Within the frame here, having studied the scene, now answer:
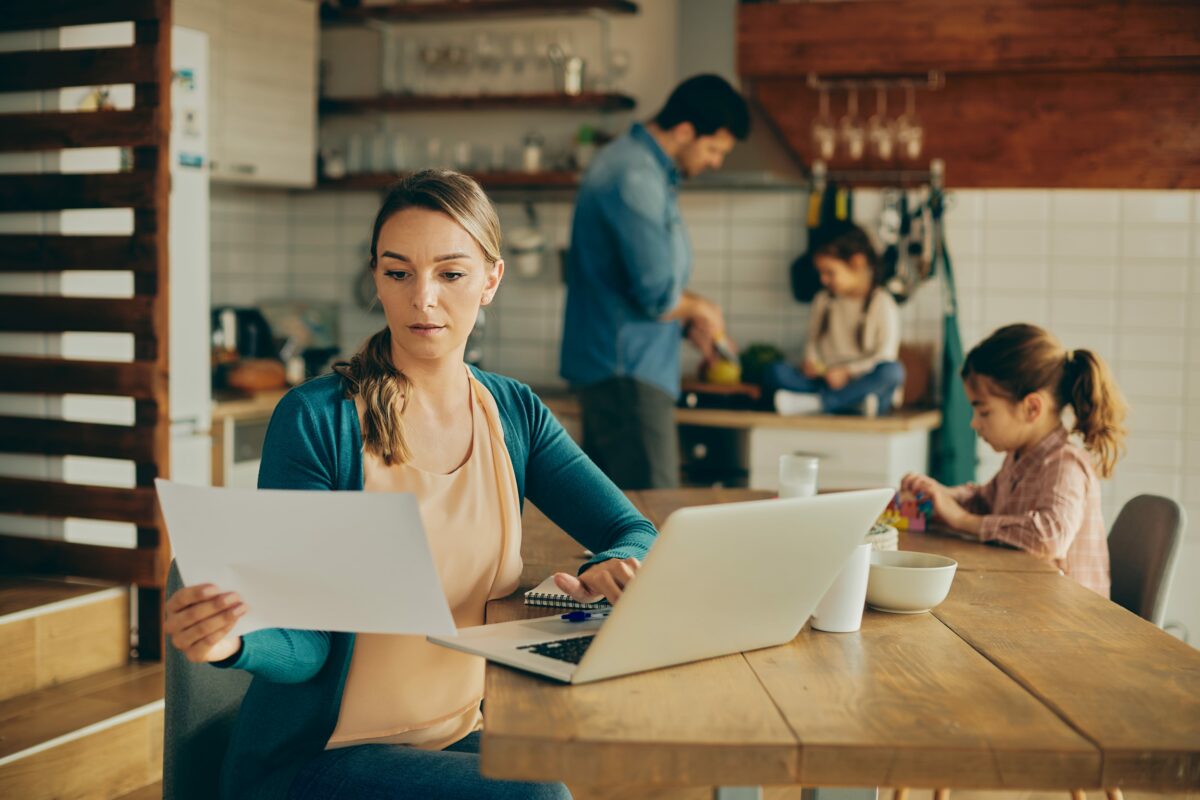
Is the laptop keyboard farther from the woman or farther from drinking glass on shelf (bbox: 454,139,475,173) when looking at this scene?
drinking glass on shelf (bbox: 454,139,475,173)

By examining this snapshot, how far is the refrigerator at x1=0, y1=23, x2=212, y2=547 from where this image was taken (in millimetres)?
3012

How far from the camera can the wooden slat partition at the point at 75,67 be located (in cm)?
285

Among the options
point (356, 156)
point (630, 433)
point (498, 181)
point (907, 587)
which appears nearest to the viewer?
point (907, 587)

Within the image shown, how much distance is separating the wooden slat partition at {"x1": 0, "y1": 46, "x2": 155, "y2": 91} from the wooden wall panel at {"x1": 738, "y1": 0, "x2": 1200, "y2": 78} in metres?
1.89

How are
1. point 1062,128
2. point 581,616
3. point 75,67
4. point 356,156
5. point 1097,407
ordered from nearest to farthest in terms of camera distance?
point 581,616, point 1097,407, point 75,67, point 1062,128, point 356,156

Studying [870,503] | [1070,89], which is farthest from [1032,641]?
[1070,89]

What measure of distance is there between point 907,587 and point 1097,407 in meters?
0.84

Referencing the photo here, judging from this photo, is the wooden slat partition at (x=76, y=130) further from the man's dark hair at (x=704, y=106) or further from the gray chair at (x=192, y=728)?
the gray chair at (x=192, y=728)

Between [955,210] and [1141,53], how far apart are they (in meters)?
0.70

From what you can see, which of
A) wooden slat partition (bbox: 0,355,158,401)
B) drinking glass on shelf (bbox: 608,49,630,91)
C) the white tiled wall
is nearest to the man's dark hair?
the white tiled wall

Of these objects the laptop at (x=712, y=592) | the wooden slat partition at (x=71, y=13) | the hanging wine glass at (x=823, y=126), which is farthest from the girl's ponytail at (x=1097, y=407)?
the wooden slat partition at (x=71, y=13)

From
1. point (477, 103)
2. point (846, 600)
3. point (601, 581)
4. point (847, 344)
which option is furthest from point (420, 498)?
point (477, 103)

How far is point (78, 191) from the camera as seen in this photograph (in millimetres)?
2936

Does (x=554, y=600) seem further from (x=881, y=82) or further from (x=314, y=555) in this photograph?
(x=881, y=82)
